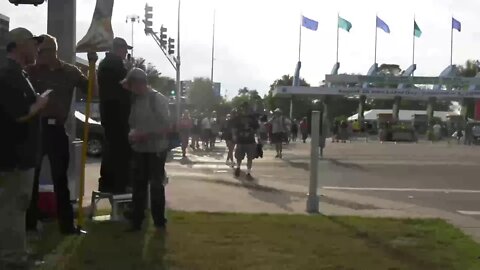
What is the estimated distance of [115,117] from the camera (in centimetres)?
888

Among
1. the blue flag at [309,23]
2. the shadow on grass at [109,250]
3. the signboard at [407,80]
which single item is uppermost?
the blue flag at [309,23]

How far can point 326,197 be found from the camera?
40.1 ft

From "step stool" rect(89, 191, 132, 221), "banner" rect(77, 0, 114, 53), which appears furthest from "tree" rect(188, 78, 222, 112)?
"banner" rect(77, 0, 114, 53)

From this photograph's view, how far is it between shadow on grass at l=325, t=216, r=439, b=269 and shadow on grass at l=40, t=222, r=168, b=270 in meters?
2.03

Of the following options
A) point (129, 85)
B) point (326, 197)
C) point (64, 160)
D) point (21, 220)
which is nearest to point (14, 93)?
point (21, 220)

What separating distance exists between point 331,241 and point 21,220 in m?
3.14

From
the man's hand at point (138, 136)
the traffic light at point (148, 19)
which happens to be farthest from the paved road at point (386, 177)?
the traffic light at point (148, 19)

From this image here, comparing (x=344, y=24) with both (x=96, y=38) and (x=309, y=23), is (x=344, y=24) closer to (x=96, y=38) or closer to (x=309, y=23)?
(x=309, y=23)

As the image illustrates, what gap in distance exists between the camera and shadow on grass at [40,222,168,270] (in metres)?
6.36

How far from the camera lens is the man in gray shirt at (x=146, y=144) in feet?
26.1

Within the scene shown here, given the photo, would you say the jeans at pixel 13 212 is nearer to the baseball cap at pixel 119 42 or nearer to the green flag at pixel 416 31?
the baseball cap at pixel 119 42

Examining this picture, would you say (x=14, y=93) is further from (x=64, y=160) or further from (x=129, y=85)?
(x=129, y=85)

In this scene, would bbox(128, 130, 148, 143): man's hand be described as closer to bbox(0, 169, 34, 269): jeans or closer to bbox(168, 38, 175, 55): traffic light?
bbox(0, 169, 34, 269): jeans

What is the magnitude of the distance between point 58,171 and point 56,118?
0.50m
